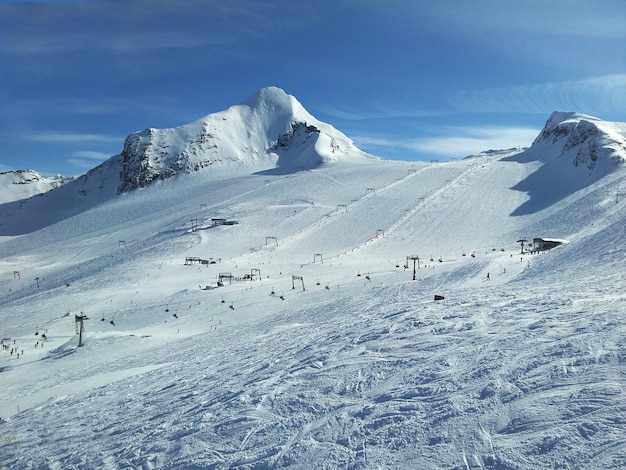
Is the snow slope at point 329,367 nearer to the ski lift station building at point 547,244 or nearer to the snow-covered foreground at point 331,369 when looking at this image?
the snow-covered foreground at point 331,369

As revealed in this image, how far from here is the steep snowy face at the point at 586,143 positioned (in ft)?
229

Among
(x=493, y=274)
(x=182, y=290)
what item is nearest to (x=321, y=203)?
(x=182, y=290)

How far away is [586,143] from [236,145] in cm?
9102

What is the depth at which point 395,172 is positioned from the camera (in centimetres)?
8975

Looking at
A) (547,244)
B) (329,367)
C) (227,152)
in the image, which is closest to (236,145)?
(227,152)

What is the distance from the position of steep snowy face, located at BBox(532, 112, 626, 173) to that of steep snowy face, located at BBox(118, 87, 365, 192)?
47132 mm

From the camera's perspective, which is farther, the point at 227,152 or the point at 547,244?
the point at 227,152

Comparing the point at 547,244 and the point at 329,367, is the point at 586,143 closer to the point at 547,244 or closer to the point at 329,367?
the point at 547,244

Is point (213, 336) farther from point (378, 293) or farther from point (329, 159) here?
point (329, 159)

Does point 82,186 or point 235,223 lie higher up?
point 82,186

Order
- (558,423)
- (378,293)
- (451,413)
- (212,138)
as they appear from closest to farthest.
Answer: (558,423), (451,413), (378,293), (212,138)

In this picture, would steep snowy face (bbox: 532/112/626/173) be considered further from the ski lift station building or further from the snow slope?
the snow slope

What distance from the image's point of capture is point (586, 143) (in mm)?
77250

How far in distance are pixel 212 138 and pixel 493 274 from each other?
12150 cm
